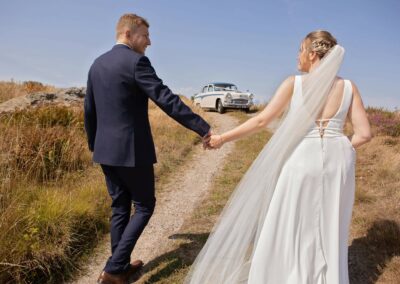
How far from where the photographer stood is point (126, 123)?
3.24 m

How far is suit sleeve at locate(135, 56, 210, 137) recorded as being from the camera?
10.2 feet

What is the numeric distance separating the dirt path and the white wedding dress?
1.80 metres

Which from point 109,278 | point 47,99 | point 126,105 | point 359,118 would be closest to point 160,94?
point 126,105

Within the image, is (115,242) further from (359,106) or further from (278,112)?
(359,106)

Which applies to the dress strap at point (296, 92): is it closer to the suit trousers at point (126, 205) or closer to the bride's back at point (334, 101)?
the bride's back at point (334, 101)

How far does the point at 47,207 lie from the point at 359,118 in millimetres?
3519

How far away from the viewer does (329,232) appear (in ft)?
9.69

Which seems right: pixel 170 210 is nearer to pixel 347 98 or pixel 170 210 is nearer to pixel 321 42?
pixel 347 98

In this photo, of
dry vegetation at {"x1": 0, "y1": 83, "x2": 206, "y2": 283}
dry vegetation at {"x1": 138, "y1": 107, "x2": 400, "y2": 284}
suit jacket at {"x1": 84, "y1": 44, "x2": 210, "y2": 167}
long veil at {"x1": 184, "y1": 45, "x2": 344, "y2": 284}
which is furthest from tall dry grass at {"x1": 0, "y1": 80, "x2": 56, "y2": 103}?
long veil at {"x1": 184, "y1": 45, "x2": 344, "y2": 284}

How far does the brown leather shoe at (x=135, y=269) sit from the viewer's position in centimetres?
377

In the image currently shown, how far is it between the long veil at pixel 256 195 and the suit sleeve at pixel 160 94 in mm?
735

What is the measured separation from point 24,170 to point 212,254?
3.58 meters

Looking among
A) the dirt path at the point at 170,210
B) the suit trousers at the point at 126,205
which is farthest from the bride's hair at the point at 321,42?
the dirt path at the point at 170,210

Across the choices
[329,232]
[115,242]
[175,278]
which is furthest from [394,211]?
[115,242]
